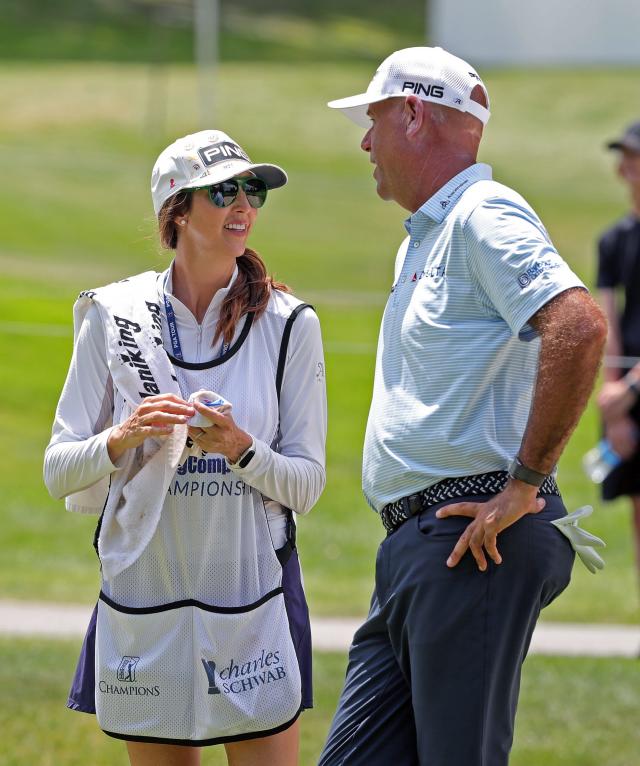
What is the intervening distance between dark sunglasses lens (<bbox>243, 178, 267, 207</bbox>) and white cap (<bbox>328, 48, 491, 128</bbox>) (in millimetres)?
329

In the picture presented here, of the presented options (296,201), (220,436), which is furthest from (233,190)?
(296,201)

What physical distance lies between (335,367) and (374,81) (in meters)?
12.7

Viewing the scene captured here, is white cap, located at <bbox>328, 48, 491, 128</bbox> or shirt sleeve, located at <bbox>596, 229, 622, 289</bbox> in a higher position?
white cap, located at <bbox>328, 48, 491, 128</bbox>

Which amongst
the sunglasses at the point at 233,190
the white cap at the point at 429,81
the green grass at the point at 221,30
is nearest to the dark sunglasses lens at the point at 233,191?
the sunglasses at the point at 233,190

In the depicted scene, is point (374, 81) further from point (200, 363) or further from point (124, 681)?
point (124, 681)

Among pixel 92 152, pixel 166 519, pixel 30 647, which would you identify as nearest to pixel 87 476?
pixel 166 519

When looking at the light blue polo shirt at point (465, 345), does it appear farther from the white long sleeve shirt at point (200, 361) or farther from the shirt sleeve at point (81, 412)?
the shirt sleeve at point (81, 412)

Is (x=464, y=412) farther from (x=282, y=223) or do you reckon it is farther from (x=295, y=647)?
(x=282, y=223)

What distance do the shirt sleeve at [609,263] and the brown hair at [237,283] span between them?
418 cm

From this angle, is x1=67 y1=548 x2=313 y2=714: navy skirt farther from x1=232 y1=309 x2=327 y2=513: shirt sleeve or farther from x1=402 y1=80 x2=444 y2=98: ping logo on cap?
x1=402 y1=80 x2=444 y2=98: ping logo on cap

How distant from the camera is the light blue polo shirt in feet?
11.2

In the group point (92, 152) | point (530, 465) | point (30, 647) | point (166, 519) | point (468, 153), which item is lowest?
point (92, 152)

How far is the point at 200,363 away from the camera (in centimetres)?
373

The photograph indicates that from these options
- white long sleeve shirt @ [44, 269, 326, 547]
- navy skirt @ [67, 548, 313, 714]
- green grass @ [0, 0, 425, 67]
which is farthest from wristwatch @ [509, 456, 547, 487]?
green grass @ [0, 0, 425, 67]
